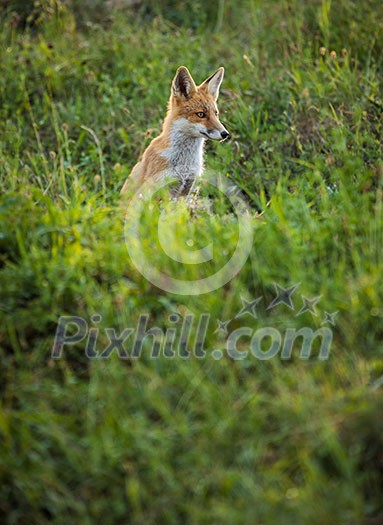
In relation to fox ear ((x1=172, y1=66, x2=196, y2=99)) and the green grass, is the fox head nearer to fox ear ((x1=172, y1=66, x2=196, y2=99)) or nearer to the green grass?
fox ear ((x1=172, y1=66, x2=196, y2=99))

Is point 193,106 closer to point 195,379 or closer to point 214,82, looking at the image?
point 214,82

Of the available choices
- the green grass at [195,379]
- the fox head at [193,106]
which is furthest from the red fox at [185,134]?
the green grass at [195,379]

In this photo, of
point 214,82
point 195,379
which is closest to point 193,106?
point 214,82

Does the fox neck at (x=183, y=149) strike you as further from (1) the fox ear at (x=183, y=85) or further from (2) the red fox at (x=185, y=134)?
(1) the fox ear at (x=183, y=85)

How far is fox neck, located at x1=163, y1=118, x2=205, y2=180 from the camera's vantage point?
6858 millimetres

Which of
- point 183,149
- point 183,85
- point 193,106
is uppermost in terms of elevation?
point 183,85

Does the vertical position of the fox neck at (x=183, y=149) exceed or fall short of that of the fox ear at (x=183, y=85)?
it falls short

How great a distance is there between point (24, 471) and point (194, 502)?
83cm

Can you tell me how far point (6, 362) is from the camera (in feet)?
13.5

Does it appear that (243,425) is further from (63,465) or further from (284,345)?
(63,465)

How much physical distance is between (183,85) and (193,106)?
220mm

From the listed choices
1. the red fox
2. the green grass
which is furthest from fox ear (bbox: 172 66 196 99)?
the green grass

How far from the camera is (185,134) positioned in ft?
22.9

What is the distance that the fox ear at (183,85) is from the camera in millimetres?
6934
